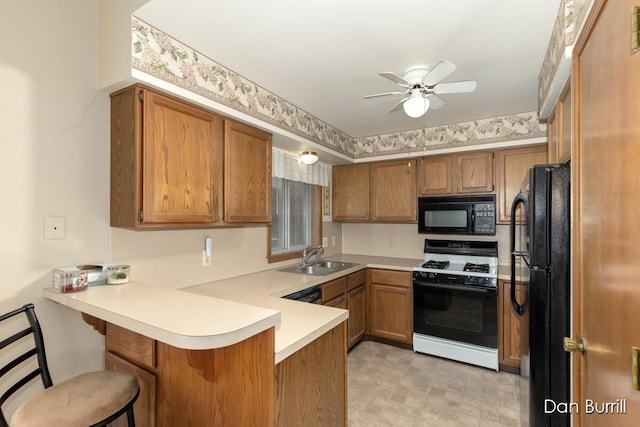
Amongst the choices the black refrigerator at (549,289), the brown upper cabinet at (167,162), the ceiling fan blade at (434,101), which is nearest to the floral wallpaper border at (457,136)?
the ceiling fan blade at (434,101)

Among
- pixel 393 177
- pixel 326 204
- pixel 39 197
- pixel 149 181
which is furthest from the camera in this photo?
pixel 326 204

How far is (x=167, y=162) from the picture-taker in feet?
5.57

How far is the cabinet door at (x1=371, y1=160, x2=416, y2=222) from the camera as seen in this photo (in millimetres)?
3396

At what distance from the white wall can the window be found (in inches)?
59.6

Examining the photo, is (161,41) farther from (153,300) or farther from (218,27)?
(153,300)

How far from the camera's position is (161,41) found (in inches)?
64.2

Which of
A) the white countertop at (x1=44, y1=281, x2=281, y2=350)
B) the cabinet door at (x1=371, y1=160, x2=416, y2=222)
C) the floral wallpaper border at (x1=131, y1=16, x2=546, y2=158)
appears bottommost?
the white countertop at (x1=44, y1=281, x2=281, y2=350)

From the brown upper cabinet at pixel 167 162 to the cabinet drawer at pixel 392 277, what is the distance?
1.85 m

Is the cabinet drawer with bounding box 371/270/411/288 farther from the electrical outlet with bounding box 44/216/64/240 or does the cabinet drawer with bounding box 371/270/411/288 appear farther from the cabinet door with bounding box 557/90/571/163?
the electrical outlet with bounding box 44/216/64/240

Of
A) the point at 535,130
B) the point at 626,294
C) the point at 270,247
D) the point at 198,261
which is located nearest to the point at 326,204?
the point at 270,247

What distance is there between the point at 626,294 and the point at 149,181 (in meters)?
1.92

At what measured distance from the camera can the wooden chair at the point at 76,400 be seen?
1.05 meters

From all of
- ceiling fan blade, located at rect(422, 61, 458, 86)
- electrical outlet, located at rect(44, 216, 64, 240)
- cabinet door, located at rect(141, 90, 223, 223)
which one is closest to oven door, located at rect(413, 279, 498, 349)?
ceiling fan blade, located at rect(422, 61, 458, 86)

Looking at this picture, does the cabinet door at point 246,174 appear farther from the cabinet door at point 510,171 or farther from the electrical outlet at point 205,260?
the cabinet door at point 510,171
